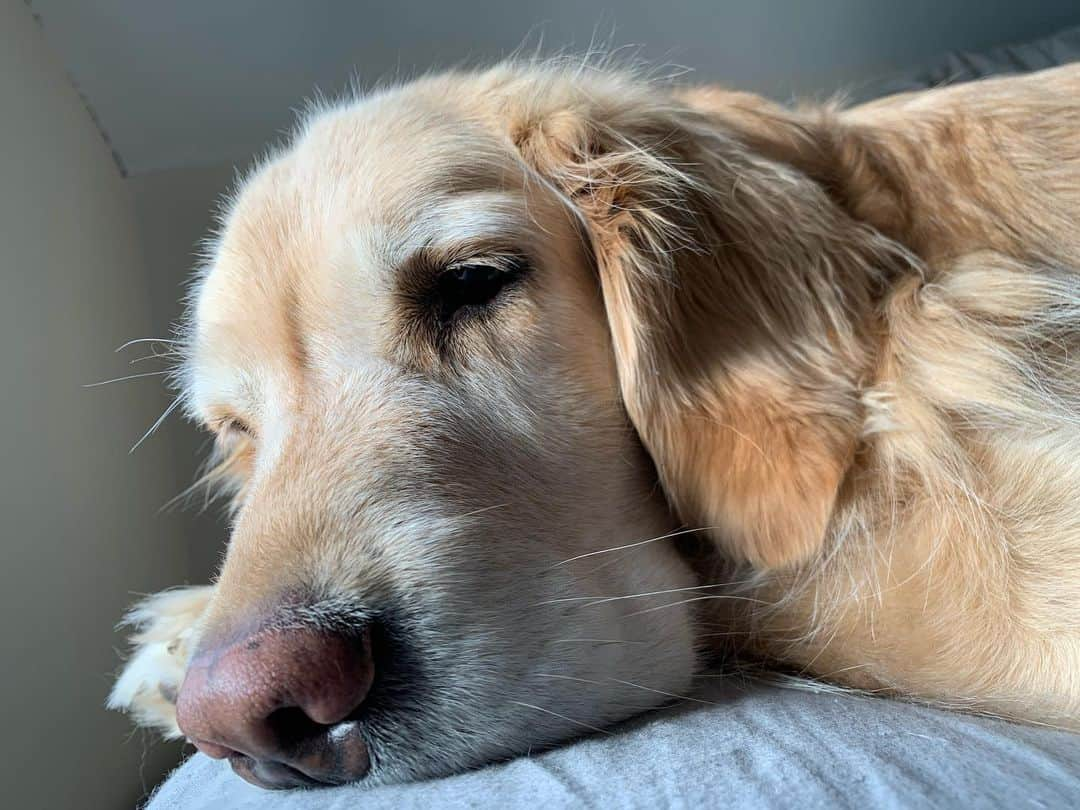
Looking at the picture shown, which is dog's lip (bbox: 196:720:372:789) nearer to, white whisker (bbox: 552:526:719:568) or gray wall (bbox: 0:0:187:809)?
white whisker (bbox: 552:526:719:568)

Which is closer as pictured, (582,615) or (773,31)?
(582,615)

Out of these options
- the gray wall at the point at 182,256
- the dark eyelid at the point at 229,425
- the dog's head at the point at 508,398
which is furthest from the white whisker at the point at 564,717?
Answer: the gray wall at the point at 182,256

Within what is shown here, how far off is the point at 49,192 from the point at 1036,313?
76.2 inches

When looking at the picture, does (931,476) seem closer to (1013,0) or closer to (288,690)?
(288,690)

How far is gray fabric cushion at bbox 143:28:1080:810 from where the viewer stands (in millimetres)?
602

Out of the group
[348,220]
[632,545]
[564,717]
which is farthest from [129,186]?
[564,717]

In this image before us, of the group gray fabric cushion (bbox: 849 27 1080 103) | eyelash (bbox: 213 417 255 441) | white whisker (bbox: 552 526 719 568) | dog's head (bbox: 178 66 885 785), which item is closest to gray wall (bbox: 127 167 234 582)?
eyelash (bbox: 213 417 255 441)

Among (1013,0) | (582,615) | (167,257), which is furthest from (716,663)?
(1013,0)

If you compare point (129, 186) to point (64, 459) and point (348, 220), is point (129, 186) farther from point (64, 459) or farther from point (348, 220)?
point (348, 220)

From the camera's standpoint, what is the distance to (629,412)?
94cm

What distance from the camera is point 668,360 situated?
0.92 m

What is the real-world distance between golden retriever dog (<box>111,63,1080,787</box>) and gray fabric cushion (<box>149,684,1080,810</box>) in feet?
→ 0.12

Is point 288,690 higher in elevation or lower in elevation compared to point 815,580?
higher

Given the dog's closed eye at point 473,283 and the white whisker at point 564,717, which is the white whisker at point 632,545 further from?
the dog's closed eye at point 473,283
